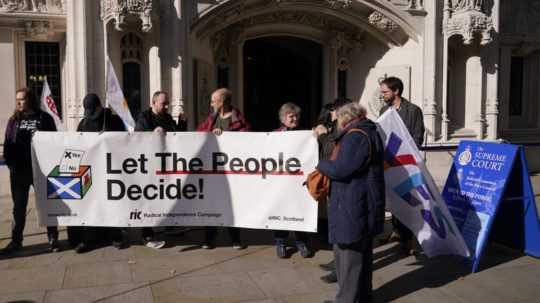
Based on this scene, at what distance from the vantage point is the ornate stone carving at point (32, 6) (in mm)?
9414

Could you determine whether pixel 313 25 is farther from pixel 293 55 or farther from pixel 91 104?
pixel 91 104

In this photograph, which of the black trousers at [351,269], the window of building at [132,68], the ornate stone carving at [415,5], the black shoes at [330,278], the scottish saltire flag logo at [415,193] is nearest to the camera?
the black trousers at [351,269]

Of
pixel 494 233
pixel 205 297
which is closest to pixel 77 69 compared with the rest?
pixel 205 297

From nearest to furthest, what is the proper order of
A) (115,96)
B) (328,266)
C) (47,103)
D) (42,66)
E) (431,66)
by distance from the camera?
(328,266)
(115,96)
(47,103)
(42,66)
(431,66)

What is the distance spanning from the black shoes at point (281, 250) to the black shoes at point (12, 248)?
3.02 meters

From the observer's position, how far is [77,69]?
351 inches

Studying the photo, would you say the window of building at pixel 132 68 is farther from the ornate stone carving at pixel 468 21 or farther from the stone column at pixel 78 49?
the ornate stone carving at pixel 468 21

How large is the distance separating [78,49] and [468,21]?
24.9 ft

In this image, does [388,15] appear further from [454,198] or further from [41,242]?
[41,242]

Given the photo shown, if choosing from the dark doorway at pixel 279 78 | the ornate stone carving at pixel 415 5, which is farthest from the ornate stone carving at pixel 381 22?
the dark doorway at pixel 279 78

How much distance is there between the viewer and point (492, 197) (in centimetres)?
536

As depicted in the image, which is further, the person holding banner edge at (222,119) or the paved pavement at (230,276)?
the person holding banner edge at (222,119)

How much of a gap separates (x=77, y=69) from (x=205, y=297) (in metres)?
5.73

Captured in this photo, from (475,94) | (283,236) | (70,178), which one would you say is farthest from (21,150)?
(475,94)
